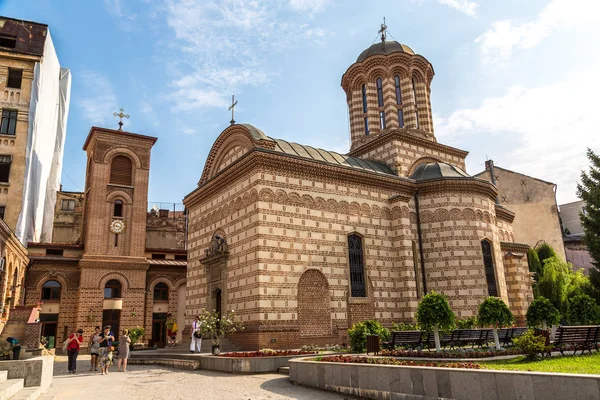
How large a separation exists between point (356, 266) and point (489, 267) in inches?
268

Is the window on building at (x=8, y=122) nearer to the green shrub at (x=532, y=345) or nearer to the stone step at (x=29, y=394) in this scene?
the stone step at (x=29, y=394)

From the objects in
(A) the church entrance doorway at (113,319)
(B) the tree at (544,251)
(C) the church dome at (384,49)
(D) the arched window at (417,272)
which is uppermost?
(C) the church dome at (384,49)

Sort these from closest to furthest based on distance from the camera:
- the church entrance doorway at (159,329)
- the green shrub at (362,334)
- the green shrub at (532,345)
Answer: the green shrub at (532,345) → the green shrub at (362,334) → the church entrance doorway at (159,329)

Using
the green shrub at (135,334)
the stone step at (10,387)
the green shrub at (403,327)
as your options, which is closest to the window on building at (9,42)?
the green shrub at (135,334)

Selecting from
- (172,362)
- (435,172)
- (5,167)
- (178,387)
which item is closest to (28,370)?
(178,387)

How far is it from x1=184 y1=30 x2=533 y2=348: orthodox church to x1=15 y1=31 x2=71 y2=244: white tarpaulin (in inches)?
474

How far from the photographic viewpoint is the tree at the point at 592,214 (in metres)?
24.2

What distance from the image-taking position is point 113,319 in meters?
29.1

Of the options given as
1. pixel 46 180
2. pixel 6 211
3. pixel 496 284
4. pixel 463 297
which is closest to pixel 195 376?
pixel 463 297

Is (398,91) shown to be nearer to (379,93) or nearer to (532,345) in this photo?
(379,93)

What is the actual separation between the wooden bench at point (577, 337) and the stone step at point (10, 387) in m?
12.0

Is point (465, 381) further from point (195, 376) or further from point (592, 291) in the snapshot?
point (592, 291)

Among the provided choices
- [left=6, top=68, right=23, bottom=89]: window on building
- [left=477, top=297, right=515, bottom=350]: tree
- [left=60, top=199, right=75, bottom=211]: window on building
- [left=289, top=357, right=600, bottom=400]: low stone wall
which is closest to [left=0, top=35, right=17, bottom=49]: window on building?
[left=6, top=68, right=23, bottom=89]: window on building

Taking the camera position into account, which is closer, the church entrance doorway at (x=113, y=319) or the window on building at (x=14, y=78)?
the church entrance doorway at (x=113, y=319)
